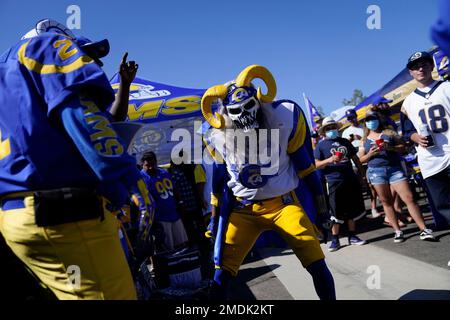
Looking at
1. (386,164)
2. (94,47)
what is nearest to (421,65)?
(386,164)

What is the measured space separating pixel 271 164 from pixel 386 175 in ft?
10.5

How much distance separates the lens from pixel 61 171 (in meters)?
1.43

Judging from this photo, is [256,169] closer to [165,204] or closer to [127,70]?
[127,70]

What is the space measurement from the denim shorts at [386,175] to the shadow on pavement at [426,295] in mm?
2376

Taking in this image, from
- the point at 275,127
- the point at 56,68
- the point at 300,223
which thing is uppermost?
the point at 56,68

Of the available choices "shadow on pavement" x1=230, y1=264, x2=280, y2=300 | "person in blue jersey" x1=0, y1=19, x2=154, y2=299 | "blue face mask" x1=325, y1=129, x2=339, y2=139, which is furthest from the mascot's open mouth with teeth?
"blue face mask" x1=325, y1=129, x2=339, y2=139

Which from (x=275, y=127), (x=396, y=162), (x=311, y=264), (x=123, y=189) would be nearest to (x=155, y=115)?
(x=396, y=162)

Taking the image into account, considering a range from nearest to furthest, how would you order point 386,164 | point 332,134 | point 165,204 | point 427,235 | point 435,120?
point 435,120
point 427,235
point 386,164
point 165,204
point 332,134

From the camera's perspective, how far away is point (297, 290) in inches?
146

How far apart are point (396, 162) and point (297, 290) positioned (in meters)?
2.68

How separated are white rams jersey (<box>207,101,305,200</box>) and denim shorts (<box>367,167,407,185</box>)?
116 inches

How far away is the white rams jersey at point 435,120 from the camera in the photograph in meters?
3.59

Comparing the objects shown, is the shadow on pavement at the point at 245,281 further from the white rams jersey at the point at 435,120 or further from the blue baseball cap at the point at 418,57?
the blue baseball cap at the point at 418,57
